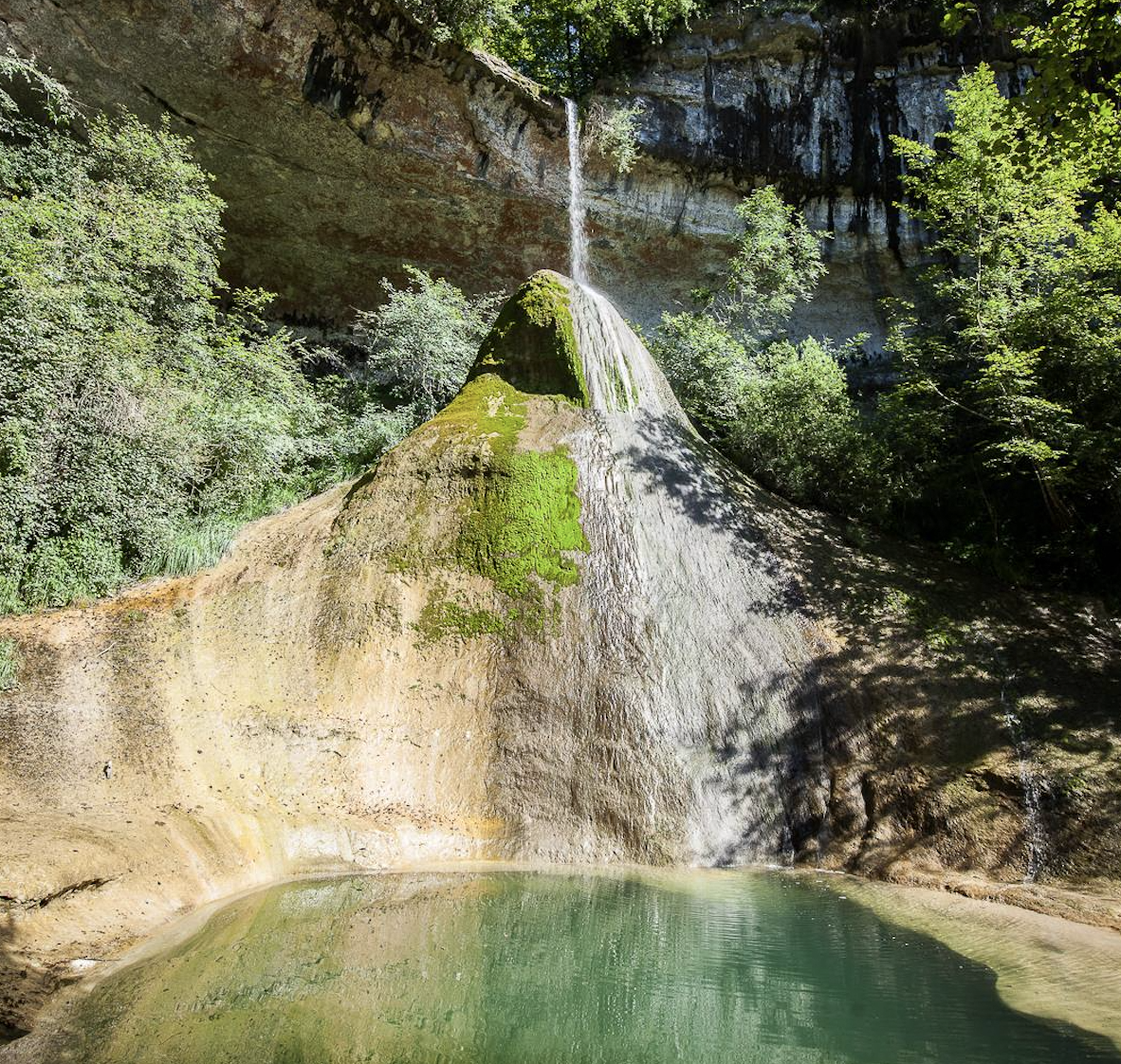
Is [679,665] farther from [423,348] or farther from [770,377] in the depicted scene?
[423,348]

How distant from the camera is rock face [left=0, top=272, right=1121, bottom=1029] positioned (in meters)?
6.17

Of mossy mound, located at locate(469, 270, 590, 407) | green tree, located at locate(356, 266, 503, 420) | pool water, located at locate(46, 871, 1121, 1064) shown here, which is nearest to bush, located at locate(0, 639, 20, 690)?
pool water, located at locate(46, 871, 1121, 1064)

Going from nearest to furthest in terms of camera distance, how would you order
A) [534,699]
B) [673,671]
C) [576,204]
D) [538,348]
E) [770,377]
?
[534,699] < [673,671] < [538,348] < [770,377] < [576,204]

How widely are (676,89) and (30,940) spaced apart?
20721 millimetres

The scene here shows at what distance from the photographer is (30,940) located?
3.99m

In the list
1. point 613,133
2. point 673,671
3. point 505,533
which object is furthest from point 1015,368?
point 613,133

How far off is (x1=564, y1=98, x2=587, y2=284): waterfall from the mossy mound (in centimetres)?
575

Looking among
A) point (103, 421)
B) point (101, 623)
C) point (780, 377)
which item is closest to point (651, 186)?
point (780, 377)

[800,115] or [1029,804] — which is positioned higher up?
[800,115]

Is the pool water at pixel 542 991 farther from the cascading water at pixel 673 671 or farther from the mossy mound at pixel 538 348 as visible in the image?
the mossy mound at pixel 538 348

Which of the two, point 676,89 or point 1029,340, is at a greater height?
point 676,89

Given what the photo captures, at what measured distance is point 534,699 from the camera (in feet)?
24.9

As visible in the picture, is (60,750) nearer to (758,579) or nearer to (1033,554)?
(758,579)

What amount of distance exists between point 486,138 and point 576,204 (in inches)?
111
